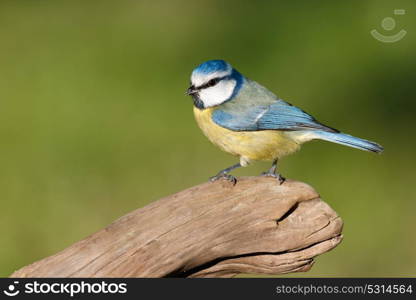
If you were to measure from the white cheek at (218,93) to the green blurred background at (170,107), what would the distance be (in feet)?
5.56

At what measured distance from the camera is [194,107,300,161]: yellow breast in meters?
3.78

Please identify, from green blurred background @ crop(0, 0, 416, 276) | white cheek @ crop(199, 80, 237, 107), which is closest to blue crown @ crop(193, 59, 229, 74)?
white cheek @ crop(199, 80, 237, 107)

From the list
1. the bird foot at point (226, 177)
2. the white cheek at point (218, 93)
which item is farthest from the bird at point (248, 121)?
the bird foot at point (226, 177)

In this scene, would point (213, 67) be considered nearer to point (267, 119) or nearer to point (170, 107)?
point (267, 119)

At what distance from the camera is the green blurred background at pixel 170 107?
18.1ft

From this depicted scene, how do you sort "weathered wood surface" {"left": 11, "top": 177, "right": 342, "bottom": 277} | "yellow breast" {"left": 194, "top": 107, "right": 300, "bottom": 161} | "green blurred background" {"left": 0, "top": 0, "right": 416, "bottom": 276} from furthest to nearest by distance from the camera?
"green blurred background" {"left": 0, "top": 0, "right": 416, "bottom": 276}
"yellow breast" {"left": 194, "top": 107, "right": 300, "bottom": 161}
"weathered wood surface" {"left": 11, "top": 177, "right": 342, "bottom": 277}

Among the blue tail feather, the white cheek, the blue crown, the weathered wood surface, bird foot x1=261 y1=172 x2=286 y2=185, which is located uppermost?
the blue crown

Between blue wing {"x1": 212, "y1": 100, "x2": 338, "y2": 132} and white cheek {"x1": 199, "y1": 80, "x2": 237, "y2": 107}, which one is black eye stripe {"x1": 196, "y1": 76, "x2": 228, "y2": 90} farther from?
blue wing {"x1": 212, "y1": 100, "x2": 338, "y2": 132}

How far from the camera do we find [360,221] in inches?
216

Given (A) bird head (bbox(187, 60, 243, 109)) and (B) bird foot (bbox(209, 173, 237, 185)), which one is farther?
(A) bird head (bbox(187, 60, 243, 109))

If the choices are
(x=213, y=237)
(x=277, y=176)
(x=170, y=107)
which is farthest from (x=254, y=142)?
(x=170, y=107)

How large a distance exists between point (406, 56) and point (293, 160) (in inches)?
77.7

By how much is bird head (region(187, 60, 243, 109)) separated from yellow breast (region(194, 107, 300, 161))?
0.51 ft

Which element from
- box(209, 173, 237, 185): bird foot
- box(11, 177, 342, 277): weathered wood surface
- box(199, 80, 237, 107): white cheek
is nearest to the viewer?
box(11, 177, 342, 277): weathered wood surface
